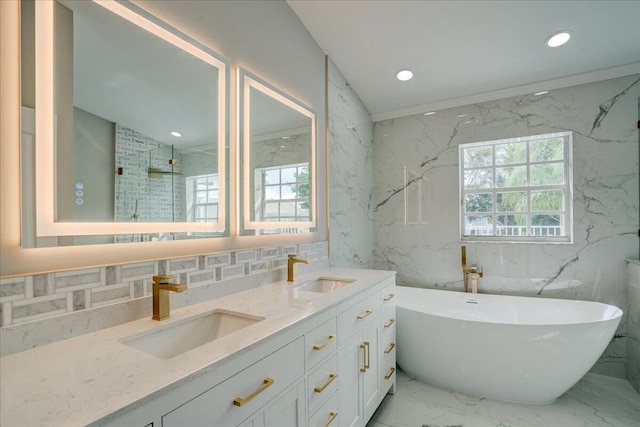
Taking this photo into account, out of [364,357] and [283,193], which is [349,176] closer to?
[283,193]

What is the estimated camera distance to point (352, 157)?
3.04 m

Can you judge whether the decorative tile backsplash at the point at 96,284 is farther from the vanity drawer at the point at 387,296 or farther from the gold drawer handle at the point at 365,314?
the vanity drawer at the point at 387,296

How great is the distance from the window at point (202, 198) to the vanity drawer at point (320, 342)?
74 cm

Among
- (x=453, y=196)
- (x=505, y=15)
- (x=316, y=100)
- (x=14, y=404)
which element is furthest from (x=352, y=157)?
(x=14, y=404)

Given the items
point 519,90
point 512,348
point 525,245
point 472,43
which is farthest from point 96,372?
point 519,90

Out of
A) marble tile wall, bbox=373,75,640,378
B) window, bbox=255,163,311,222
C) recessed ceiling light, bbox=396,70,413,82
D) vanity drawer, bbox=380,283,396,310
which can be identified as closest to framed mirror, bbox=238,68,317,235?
window, bbox=255,163,311,222

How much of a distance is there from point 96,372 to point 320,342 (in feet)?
2.64

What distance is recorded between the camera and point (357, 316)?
1.68 m

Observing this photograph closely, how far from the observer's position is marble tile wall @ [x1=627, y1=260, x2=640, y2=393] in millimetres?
2326

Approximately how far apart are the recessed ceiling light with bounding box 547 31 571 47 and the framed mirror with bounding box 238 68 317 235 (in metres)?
1.82

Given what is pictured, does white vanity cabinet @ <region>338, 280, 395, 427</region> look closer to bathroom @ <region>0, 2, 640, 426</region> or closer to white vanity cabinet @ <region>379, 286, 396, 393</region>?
white vanity cabinet @ <region>379, 286, 396, 393</region>

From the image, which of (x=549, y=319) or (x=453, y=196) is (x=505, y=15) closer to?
(x=453, y=196)

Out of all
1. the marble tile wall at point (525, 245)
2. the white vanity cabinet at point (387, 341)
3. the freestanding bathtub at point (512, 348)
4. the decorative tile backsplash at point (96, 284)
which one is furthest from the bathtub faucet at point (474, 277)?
the decorative tile backsplash at point (96, 284)

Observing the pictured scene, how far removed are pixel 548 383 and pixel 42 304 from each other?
276 centimetres
